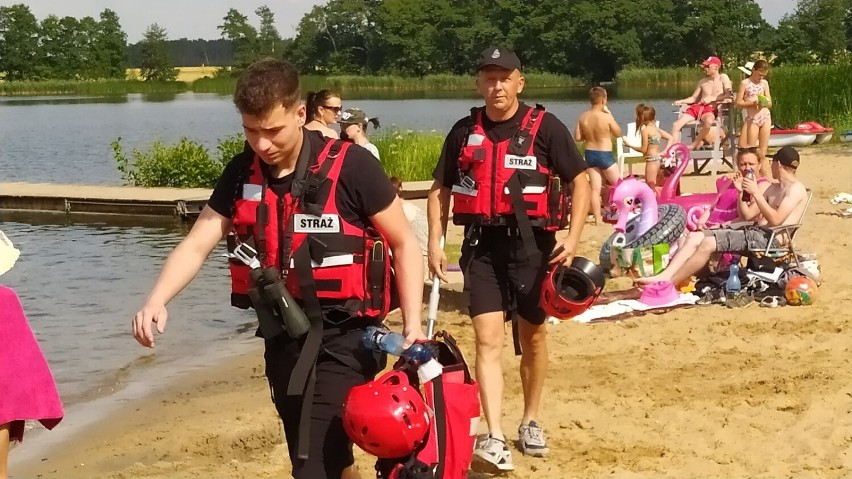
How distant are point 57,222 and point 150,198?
1501mm

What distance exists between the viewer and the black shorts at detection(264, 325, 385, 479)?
3.79 meters

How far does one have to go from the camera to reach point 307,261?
12.1 feet

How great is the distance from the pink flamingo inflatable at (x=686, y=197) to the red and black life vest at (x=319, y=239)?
706 centimetres

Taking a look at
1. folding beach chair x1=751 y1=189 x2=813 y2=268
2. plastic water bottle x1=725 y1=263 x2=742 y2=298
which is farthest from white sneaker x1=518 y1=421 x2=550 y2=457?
folding beach chair x1=751 y1=189 x2=813 y2=268

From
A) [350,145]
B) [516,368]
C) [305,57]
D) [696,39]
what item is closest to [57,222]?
[516,368]

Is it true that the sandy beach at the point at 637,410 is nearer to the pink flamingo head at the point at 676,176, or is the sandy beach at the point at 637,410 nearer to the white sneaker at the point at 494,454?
the white sneaker at the point at 494,454

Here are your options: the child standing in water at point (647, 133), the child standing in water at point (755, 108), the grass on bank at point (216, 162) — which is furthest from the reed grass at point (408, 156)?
the child standing in water at point (755, 108)

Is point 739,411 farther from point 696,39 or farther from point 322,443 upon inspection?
point 696,39

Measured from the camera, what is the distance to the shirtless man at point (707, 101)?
688 inches

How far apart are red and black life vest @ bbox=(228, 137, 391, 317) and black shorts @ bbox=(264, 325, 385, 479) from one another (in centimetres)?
Answer: 14

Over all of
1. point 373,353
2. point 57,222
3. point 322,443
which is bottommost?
point 57,222

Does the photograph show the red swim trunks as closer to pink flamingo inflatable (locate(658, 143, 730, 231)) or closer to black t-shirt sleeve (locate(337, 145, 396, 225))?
pink flamingo inflatable (locate(658, 143, 730, 231))

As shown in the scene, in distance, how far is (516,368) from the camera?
7.54 m

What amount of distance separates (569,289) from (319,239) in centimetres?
192
